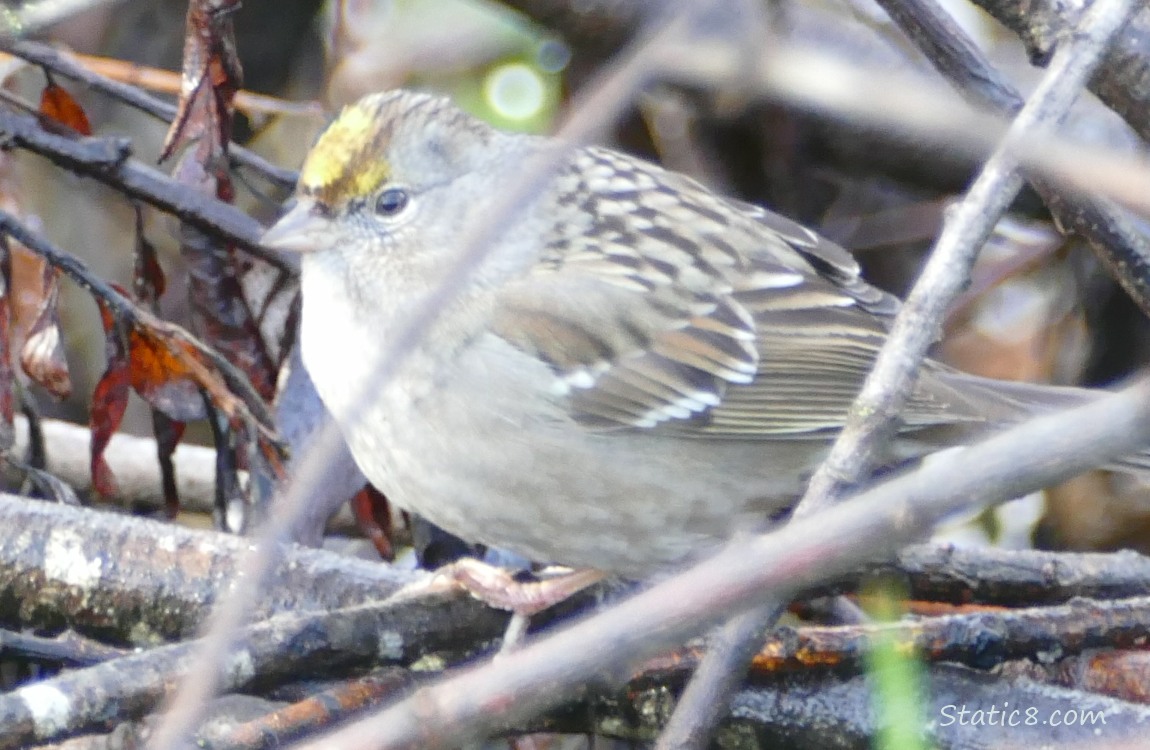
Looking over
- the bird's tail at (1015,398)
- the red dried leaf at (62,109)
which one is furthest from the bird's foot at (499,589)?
the red dried leaf at (62,109)

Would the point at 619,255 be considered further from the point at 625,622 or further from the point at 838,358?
the point at 625,622

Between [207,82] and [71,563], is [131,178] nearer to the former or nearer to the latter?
[207,82]

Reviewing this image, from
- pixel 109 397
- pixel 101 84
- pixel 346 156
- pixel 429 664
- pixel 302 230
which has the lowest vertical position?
pixel 429 664

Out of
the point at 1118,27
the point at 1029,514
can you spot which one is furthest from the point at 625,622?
the point at 1029,514

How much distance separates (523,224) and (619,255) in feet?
0.55

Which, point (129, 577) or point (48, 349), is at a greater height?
point (48, 349)

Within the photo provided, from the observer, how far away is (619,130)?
3820 mm

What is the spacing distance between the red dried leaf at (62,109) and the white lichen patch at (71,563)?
31.5 inches

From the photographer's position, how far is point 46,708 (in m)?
1.61

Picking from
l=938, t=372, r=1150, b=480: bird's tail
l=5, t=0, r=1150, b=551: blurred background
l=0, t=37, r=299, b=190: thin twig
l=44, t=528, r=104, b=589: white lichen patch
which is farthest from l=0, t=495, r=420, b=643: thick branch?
l=5, t=0, r=1150, b=551: blurred background

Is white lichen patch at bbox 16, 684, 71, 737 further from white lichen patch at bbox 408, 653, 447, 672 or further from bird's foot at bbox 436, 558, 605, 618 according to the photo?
bird's foot at bbox 436, 558, 605, 618

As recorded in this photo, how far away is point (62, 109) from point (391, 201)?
0.66 m

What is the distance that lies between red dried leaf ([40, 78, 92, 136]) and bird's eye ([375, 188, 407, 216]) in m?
0.60

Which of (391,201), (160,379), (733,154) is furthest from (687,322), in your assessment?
(733,154)
